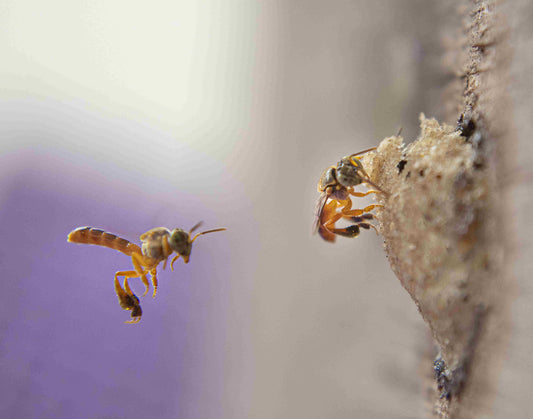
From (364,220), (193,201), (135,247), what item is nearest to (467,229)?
(364,220)

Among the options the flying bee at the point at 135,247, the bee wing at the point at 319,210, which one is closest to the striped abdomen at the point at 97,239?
the flying bee at the point at 135,247

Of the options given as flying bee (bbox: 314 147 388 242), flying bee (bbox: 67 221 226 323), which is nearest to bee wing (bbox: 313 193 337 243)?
flying bee (bbox: 314 147 388 242)

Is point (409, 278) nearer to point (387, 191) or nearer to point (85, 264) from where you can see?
point (387, 191)

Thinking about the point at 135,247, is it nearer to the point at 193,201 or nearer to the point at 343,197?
the point at 343,197

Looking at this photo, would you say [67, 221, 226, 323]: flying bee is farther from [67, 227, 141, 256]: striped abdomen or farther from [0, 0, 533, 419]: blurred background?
[0, 0, 533, 419]: blurred background

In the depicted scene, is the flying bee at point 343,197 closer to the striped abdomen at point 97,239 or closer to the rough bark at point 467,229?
the rough bark at point 467,229

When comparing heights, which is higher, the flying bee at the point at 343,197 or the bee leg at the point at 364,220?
the flying bee at the point at 343,197

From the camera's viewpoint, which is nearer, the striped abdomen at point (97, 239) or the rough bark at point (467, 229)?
the rough bark at point (467, 229)
